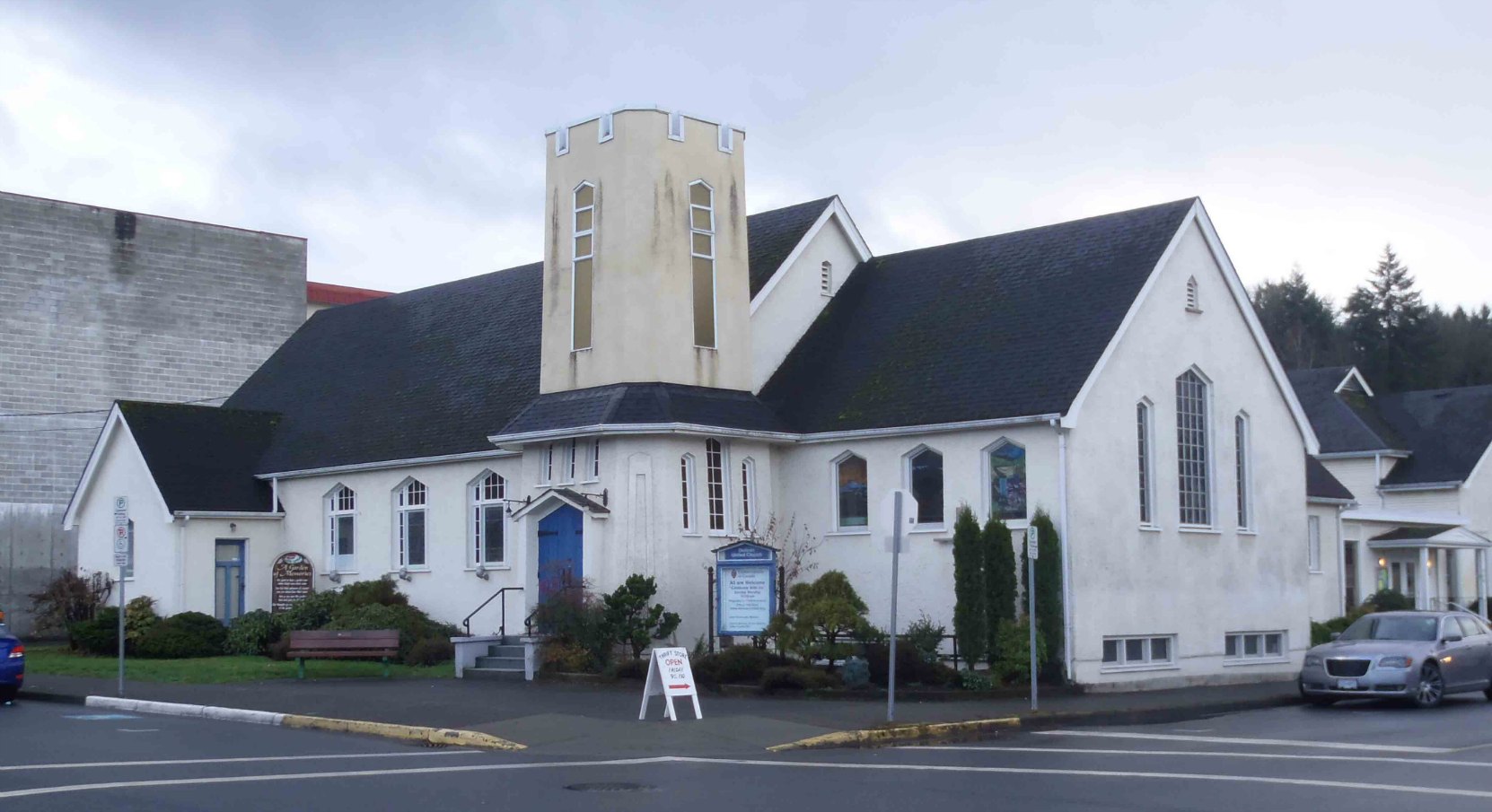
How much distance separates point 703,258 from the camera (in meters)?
28.9

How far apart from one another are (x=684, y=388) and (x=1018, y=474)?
6399mm

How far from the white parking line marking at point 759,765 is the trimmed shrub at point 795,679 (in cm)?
677

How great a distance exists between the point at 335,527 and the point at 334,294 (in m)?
26.2

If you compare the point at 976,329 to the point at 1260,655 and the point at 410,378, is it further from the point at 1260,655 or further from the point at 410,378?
the point at 410,378

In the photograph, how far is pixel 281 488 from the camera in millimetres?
37000

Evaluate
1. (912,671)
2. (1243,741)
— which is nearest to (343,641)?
(912,671)

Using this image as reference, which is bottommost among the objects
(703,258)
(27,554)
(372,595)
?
(372,595)

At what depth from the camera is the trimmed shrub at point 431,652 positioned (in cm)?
2936

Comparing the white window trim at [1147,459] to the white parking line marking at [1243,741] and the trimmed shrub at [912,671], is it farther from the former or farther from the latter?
the white parking line marking at [1243,741]

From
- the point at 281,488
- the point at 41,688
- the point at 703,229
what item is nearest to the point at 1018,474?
the point at 703,229

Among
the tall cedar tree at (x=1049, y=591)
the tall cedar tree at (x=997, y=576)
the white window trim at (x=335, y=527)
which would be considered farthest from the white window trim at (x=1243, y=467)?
the white window trim at (x=335, y=527)

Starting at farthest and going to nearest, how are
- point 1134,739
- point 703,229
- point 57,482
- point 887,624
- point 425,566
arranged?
point 57,482 → point 425,566 → point 703,229 → point 887,624 → point 1134,739

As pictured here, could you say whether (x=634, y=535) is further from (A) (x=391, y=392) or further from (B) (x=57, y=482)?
(B) (x=57, y=482)

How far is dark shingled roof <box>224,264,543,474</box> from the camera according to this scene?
108 feet
